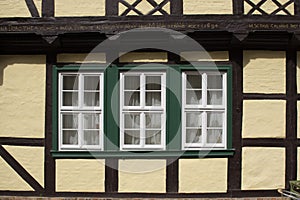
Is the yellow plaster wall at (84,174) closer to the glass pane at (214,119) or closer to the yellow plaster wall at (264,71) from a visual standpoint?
the glass pane at (214,119)

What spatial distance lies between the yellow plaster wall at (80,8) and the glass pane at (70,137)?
89.8 inches

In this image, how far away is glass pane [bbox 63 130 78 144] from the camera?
31.6ft

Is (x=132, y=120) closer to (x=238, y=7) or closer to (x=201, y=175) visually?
(x=201, y=175)

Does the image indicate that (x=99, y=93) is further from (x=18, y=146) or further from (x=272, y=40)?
(x=272, y=40)

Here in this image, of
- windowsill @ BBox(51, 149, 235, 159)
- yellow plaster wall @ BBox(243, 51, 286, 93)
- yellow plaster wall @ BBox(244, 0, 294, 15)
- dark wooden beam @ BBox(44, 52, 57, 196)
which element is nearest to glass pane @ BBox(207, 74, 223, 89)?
yellow plaster wall @ BBox(243, 51, 286, 93)

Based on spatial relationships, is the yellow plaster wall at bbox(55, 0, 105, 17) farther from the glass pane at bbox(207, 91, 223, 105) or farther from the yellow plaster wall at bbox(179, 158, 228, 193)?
the yellow plaster wall at bbox(179, 158, 228, 193)

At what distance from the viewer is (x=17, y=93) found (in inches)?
376

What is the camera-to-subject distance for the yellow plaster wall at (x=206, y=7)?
9.27m

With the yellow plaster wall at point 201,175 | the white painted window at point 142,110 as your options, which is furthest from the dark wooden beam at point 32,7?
the yellow plaster wall at point 201,175

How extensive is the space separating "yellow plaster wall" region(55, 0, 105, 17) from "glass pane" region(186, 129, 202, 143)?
283 cm

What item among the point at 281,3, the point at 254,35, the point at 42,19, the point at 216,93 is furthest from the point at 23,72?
the point at 281,3

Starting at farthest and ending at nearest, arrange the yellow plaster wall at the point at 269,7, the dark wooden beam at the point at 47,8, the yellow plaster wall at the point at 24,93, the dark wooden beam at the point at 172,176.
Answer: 1. the yellow plaster wall at the point at 24,93
2. the dark wooden beam at the point at 172,176
3. the dark wooden beam at the point at 47,8
4. the yellow plaster wall at the point at 269,7

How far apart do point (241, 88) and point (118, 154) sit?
8.87ft

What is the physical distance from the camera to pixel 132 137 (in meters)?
9.61
